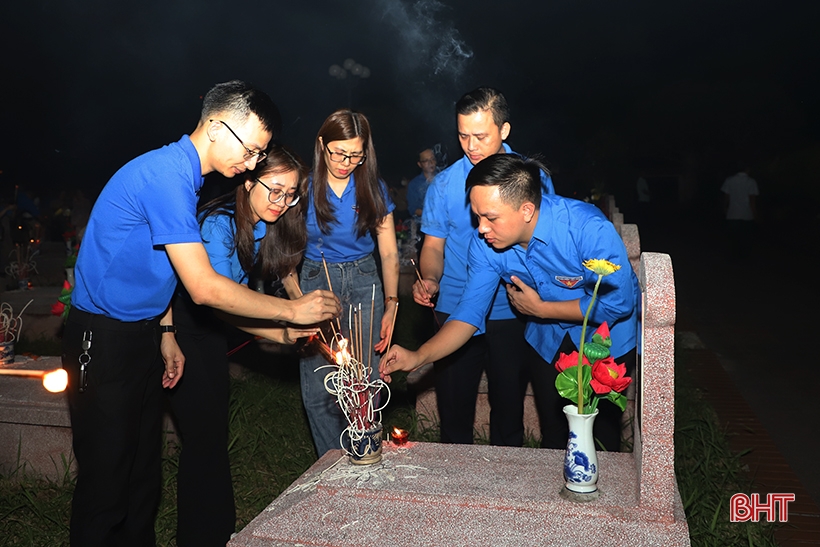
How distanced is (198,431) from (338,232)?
39.0 inches

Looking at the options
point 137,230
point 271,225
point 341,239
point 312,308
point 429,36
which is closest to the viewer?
point 137,230

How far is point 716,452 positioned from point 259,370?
304 centimetres

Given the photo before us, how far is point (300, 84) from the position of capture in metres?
28.1

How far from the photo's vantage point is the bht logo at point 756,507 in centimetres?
337

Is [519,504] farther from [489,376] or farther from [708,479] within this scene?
[708,479]

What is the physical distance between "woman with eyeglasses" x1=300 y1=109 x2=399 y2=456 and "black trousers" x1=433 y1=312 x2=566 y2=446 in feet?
1.10

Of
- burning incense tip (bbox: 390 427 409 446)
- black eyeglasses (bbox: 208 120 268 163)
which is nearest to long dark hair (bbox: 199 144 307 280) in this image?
black eyeglasses (bbox: 208 120 268 163)

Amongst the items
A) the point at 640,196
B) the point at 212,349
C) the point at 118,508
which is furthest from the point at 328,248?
the point at 640,196

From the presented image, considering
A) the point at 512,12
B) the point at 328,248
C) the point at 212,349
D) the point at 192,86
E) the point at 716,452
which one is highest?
the point at 512,12

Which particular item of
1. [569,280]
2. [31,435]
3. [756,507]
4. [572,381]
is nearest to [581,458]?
[572,381]

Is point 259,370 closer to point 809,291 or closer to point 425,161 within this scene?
point 425,161

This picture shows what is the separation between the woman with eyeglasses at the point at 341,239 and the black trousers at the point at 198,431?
21.3 inches

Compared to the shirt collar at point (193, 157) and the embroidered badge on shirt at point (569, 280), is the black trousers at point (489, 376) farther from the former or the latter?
the shirt collar at point (193, 157)

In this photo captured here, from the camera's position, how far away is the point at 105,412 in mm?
2322
